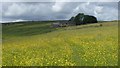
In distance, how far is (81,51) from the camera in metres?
30.7

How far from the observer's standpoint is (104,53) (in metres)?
28.9

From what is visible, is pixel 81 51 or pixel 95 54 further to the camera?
pixel 81 51

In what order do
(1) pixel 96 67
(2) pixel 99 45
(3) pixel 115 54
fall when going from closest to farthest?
1. (1) pixel 96 67
2. (3) pixel 115 54
3. (2) pixel 99 45

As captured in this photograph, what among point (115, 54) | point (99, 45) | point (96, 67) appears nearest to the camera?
point (96, 67)

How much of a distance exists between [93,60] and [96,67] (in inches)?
106

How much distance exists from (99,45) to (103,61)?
31.3 ft

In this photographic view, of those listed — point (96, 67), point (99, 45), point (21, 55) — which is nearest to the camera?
point (96, 67)

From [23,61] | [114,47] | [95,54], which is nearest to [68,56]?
[95,54]

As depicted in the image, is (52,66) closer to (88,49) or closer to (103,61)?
(103,61)

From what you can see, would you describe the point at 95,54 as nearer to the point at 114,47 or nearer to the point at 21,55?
the point at 114,47

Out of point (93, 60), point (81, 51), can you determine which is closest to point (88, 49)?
point (81, 51)

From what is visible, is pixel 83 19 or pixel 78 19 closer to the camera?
pixel 83 19

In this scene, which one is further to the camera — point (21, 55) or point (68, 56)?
point (21, 55)

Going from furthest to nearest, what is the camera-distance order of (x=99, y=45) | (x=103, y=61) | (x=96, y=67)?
1. (x=99, y=45)
2. (x=103, y=61)
3. (x=96, y=67)
